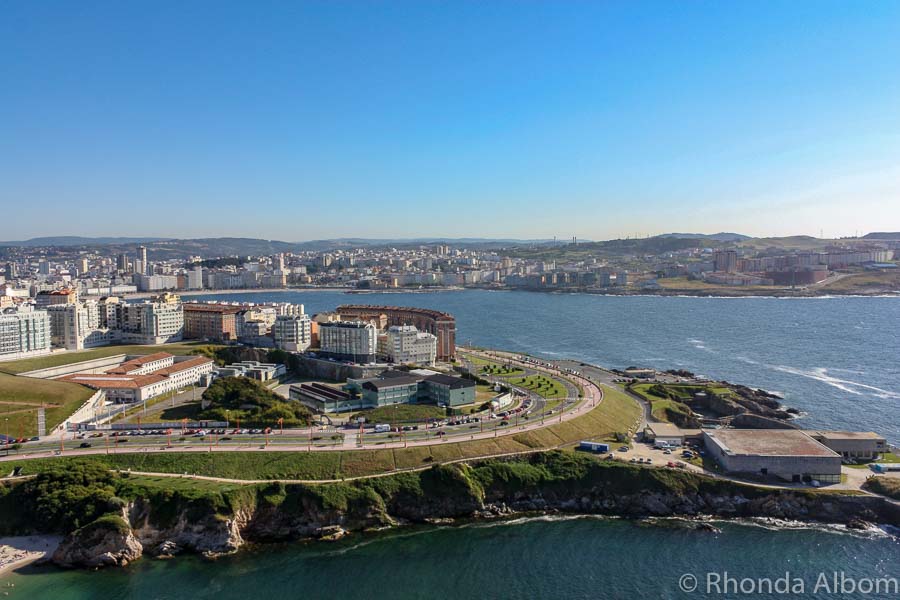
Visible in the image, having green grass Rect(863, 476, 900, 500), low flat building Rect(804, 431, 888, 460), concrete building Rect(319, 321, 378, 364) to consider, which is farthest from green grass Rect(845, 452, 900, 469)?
concrete building Rect(319, 321, 378, 364)

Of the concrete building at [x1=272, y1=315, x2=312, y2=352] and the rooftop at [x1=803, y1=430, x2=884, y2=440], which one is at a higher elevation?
the concrete building at [x1=272, y1=315, x2=312, y2=352]

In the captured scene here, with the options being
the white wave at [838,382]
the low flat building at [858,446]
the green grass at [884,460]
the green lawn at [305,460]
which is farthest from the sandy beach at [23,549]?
the white wave at [838,382]

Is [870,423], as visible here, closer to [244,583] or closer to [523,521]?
[523,521]

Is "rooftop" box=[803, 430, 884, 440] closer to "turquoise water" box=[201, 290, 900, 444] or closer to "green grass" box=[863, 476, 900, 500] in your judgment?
"green grass" box=[863, 476, 900, 500]

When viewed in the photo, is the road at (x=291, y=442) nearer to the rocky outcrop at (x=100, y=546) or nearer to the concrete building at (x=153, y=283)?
the rocky outcrop at (x=100, y=546)

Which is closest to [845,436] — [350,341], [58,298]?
[350,341]

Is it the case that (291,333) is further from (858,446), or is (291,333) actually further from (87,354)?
(858,446)
